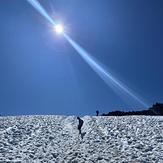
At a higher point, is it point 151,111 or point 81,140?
point 151,111

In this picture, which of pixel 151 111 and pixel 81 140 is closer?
pixel 81 140

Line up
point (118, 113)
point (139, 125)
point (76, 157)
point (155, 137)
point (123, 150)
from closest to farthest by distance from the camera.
Answer: point (76, 157), point (123, 150), point (155, 137), point (139, 125), point (118, 113)

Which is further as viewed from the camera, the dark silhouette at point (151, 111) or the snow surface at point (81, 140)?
the dark silhouette at point (151, 111)

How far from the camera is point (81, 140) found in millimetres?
23438

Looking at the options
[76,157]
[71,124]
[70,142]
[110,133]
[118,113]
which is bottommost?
[76,157]

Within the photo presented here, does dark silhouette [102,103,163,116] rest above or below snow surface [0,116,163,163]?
above

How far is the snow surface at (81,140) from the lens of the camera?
1952 centimetres

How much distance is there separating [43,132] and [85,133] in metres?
2.54

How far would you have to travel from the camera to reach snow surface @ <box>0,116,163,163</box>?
1952 centimetres

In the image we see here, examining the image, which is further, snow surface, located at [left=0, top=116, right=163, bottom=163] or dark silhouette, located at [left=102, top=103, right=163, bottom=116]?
dark silhouette, located at [left=102, top=103, right=163, bottom=116]

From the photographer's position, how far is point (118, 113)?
55.4m

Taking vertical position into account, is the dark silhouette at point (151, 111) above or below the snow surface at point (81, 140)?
above

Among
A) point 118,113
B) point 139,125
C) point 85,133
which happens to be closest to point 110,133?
point 85,133

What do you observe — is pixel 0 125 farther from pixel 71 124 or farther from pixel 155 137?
pixel 155 137
